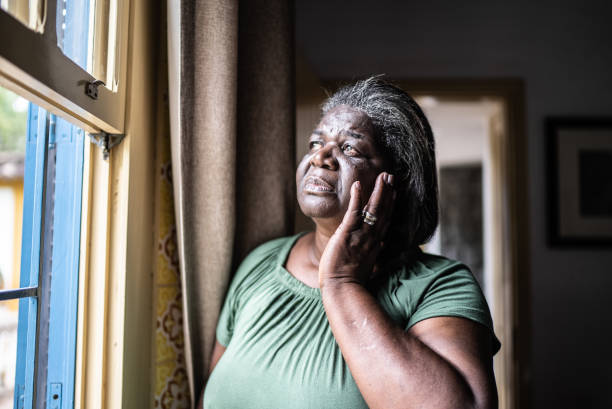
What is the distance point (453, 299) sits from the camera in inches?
31.6

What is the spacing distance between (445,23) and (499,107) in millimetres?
537

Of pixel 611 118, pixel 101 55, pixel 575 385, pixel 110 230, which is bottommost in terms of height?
pixel 575 385

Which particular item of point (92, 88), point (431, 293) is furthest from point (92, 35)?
point (431, 293)

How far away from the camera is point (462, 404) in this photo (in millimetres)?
672

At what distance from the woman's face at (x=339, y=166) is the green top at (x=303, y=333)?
0.18 m

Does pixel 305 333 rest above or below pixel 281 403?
above

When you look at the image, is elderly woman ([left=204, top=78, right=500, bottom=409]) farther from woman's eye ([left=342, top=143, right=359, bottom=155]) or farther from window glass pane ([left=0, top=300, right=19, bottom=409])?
window glass pane ([left=0, top=300, right=19, bottom=409])

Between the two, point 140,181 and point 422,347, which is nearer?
point 422,347

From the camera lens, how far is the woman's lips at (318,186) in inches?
35.9

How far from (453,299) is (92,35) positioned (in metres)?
0.83

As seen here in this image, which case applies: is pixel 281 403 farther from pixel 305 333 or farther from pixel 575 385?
→ pixel 575 385

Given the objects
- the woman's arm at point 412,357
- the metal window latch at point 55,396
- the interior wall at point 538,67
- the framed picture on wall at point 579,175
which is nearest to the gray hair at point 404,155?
the woman's arm at point 412,357

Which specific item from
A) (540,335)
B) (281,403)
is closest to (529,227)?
(540,335)

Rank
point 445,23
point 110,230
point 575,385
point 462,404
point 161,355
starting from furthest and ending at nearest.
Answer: point 445,23 → point 575,385 → point 161,355 → point 110,230 → point 462,404
